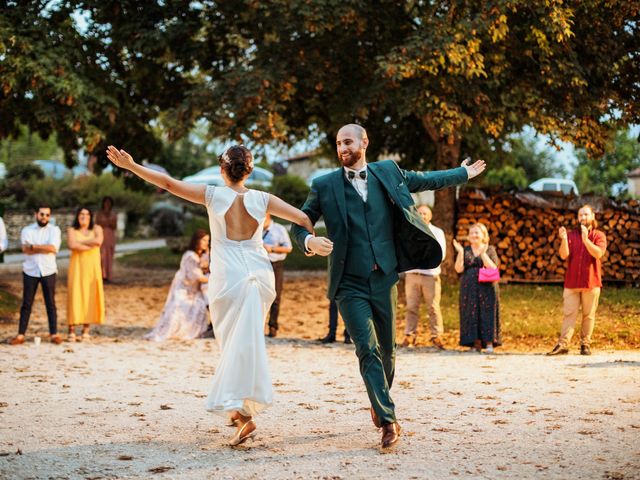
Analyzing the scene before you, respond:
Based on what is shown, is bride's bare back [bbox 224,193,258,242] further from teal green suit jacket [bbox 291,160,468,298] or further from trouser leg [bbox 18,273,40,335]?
trouser leg [bbox 18,273,40,335]

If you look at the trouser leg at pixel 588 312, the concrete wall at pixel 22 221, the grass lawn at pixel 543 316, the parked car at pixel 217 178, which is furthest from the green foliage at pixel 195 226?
the trouser leg at pixel 588 312

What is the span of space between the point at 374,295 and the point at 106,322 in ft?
32.7

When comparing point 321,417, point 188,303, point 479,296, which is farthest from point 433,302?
point 321,417

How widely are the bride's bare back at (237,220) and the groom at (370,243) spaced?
37 cm

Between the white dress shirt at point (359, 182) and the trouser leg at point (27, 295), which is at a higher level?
the white dress shirt at point (359, 182)

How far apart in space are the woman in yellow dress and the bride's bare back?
22.5 feet

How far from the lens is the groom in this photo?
6.29 meters

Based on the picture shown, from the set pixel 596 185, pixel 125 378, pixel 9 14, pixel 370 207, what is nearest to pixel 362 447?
pixel 370 207

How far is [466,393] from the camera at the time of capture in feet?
27.8

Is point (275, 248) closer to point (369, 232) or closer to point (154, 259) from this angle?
point (369, 232)

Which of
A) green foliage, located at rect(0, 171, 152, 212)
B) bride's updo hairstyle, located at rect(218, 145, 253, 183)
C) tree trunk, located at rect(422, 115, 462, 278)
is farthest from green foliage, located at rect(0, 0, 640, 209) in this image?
green foliage, located at rect(0, 171, 152, 212)

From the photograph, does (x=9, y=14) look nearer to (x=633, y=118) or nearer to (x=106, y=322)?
(x=106, y=322)

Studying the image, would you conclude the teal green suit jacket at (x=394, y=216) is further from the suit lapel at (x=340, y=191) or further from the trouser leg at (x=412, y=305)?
the trouser leg at (x=412, y=305)

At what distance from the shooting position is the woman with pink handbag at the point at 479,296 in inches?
459
